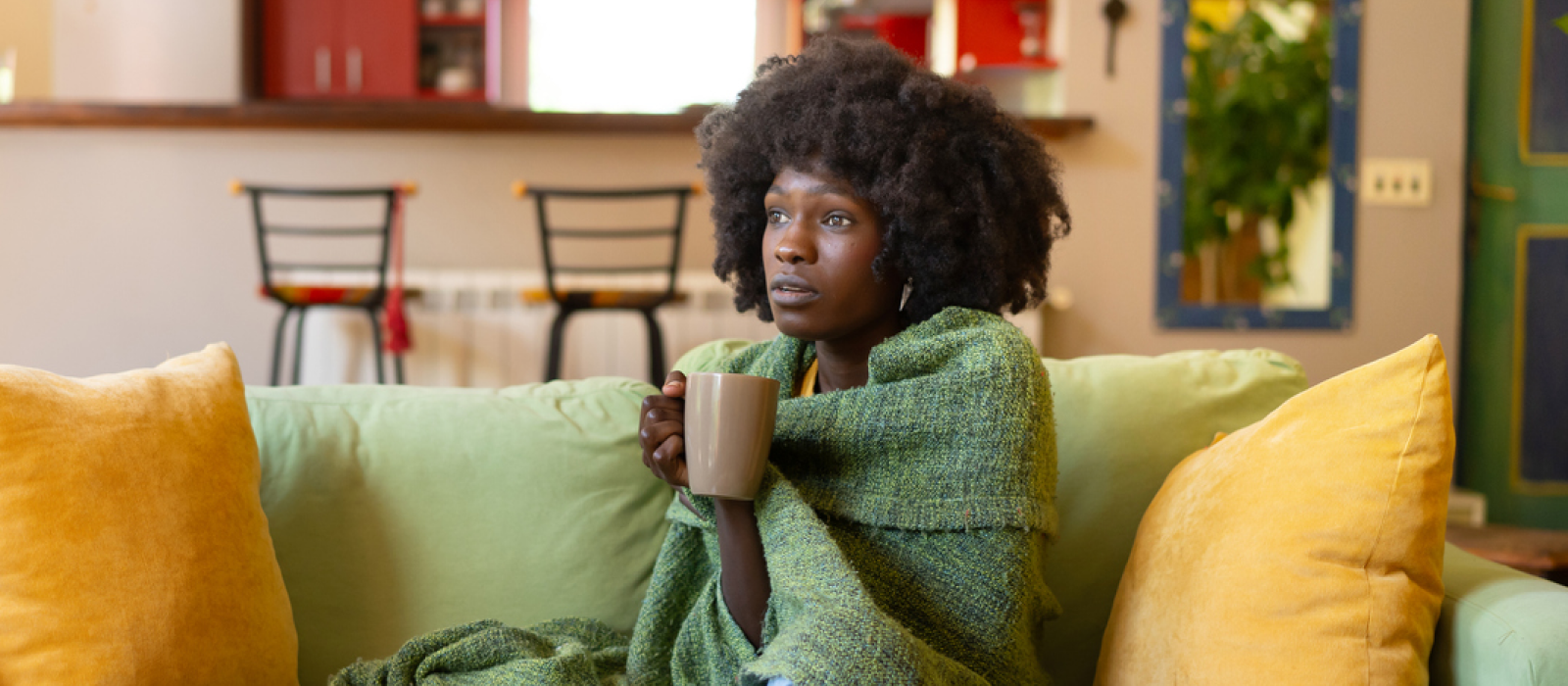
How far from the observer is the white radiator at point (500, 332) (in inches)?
124

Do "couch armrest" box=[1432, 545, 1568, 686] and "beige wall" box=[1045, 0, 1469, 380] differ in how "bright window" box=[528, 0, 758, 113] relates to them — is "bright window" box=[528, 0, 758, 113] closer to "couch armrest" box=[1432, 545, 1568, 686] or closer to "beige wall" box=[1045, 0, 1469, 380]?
"beige wall" box=[1045, 0, 1469, 380]

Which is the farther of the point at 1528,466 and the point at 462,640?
the point at 1528,466

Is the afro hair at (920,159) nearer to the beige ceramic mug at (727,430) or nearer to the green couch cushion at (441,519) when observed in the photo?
the beige ceramic mug at (727,430)

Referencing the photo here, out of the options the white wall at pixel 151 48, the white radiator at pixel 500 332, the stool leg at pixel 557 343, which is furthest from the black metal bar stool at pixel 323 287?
the white wall at pixel 151 48

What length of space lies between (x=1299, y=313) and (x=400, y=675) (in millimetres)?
2998

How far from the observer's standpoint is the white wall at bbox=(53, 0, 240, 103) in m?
4.22

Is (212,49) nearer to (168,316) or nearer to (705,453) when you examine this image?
(168,316)

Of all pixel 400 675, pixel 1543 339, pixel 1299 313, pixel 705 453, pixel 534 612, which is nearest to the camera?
pixel 705 453

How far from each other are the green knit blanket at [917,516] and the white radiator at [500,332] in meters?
2.16

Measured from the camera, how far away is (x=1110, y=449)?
4.00 ft

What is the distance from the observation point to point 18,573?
0.89 meters

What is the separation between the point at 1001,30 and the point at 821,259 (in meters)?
4.16

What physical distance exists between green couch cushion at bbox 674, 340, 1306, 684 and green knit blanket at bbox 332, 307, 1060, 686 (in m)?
0.23

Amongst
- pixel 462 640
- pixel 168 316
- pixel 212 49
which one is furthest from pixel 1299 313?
pixel 212 49
